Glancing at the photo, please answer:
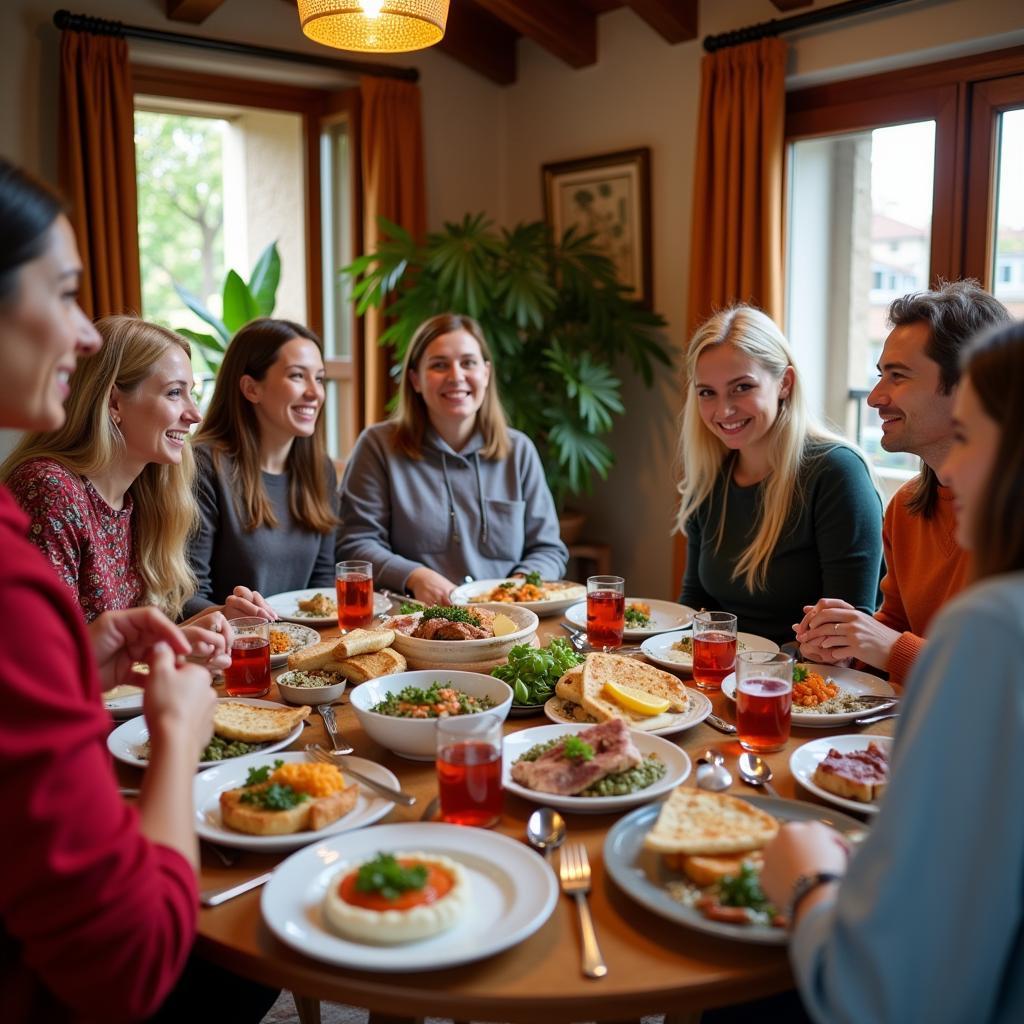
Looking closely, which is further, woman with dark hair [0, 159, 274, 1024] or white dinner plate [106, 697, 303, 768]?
white dinner plate [106, 697, 303, 768]

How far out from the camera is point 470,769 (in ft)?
4.33

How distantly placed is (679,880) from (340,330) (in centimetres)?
459

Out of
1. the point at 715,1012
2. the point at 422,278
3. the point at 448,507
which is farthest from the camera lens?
the point at 422,278

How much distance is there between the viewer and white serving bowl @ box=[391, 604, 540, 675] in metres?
1.96

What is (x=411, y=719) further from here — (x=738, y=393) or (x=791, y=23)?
(x=791, y=23)

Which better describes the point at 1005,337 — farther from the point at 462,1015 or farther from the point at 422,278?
the point at 422,278

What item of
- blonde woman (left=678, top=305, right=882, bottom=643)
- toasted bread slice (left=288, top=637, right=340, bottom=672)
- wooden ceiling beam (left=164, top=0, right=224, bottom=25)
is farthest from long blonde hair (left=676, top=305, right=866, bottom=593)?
wooden ceiling beam (left=164, top=0, right=224, bottom=25)

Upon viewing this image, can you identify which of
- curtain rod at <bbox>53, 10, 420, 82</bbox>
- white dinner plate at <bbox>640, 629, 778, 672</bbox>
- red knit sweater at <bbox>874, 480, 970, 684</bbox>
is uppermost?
curtain rod at <bbox>53, 10, 420, 82</bbox>

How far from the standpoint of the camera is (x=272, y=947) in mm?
1074

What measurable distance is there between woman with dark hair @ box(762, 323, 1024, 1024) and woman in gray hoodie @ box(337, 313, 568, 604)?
2.36m

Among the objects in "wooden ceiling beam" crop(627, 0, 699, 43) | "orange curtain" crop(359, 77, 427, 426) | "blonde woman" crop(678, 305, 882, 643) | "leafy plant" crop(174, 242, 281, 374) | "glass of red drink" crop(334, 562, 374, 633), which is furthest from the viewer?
"orange curtain" crop(359, 77, 427, 426)

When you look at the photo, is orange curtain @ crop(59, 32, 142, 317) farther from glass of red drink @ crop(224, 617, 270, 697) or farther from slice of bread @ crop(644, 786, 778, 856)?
slice of bread @ crop(644, 786, 778, 856)

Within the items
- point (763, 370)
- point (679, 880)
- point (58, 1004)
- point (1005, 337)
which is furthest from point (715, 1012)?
point (763, 370)

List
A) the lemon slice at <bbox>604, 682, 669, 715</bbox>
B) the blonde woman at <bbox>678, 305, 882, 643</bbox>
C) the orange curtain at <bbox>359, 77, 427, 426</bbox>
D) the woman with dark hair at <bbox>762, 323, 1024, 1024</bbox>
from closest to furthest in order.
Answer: the woman with dark hair at <bbox>762, 323, 1024, 1024</bbox> → the lemon slice at <bbox>604, 682, 669, 715</bbox> → the blonde woman at <bbox>678, 305, 882, 643</bbox> → the orange curtain at <bbox>359, 77, 427, 426</bbox>
